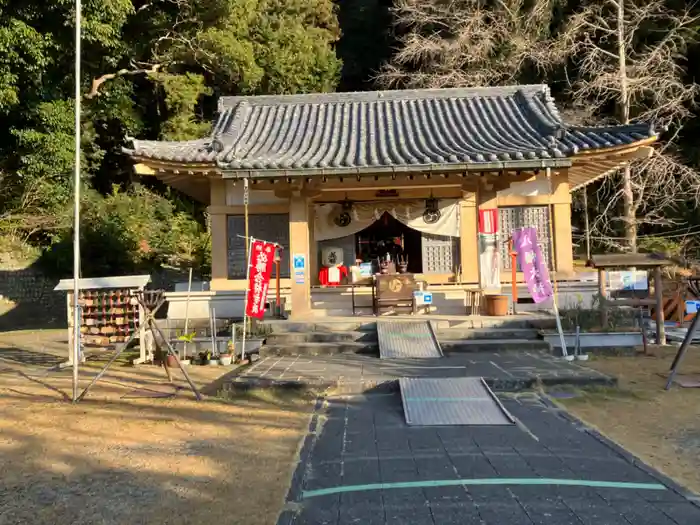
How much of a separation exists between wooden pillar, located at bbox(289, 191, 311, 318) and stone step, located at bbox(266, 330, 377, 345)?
82 cm

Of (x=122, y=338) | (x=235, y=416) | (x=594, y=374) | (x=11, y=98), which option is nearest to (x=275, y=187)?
(x=122, y=338)

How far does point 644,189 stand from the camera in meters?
16.8

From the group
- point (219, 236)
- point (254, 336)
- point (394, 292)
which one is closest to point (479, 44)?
point (394, 292)

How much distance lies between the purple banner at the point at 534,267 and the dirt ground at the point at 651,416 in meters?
1.73

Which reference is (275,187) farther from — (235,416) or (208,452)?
(208,452)

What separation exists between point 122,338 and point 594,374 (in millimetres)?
8007

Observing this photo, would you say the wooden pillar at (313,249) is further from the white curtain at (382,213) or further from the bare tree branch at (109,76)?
the bare tree branch at (109,76)

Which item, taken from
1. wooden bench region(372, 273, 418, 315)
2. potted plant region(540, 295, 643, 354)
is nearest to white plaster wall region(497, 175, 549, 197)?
potted plant region(540, 295, 643, 354)

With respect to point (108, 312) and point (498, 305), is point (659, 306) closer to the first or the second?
point (498, 305)

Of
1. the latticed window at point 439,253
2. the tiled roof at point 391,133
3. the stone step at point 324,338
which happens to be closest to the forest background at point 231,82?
the tiled roof at point 391,133

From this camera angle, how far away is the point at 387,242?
1416cm

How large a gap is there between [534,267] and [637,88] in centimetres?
979

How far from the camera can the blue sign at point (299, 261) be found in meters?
10.7

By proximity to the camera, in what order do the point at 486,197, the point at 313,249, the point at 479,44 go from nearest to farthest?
the point at 486,197 < the point at 313,249 < the point at 479,44
